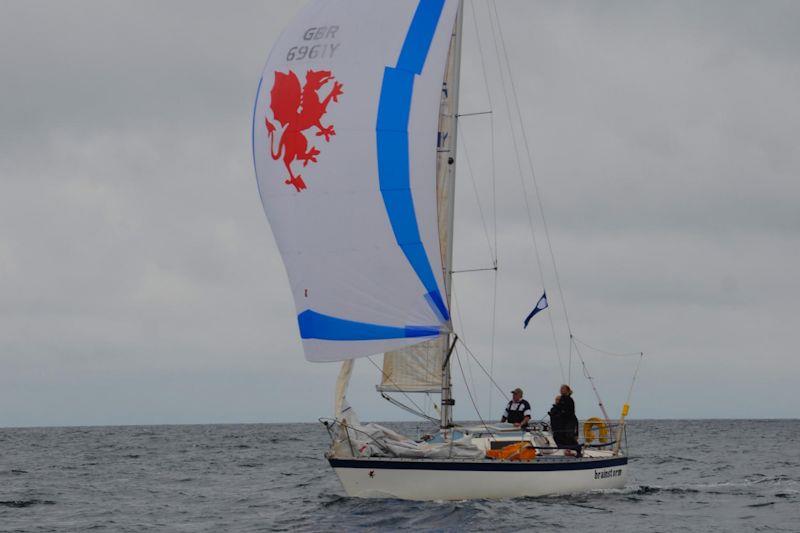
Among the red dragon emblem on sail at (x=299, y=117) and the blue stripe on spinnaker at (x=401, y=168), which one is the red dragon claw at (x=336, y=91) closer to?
the red dragon emblem on sail at (x=299, y=117)

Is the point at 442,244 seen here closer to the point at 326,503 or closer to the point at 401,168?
the point at 401,168

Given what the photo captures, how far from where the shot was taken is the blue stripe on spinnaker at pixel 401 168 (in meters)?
17.7

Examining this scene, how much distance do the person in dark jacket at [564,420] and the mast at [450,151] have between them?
2079 mm

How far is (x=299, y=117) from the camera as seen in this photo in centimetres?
1814

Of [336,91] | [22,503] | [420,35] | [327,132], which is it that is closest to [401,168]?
[327,132]

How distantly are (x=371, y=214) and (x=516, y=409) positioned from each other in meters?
5.30

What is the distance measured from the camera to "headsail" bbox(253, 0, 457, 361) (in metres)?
17.6

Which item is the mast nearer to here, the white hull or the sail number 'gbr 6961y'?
the white hull

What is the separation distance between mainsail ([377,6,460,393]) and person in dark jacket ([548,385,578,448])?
93.5 inches

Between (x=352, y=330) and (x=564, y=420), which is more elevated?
(x=352, y=330)

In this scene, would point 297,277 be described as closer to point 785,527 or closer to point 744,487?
point 785,527

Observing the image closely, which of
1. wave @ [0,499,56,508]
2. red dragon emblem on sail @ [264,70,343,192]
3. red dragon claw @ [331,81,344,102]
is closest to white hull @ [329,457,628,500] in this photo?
red dragon emblem on sail @ [264,70,343,192]

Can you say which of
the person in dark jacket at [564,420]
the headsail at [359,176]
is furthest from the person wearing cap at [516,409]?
the headsail at [359,176]

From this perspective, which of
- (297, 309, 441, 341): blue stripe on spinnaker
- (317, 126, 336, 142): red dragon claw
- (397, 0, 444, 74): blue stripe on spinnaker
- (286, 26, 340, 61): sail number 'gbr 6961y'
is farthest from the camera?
(286, 26, 340, 61): sail number 'gbr 6961y'
